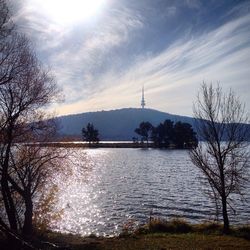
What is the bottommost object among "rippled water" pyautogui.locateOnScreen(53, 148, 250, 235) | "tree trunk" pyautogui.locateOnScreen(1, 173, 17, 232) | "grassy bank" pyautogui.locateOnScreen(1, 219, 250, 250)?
"rippled water" pyautogui.locateOnScreen(53, 148, 250, 235)

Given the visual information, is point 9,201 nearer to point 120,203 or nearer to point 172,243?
point 172,243

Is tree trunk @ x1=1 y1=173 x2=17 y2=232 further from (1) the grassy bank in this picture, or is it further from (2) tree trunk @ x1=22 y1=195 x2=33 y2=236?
(2) tree trunk @ x1=22 y1=195 x2=33 y2=236

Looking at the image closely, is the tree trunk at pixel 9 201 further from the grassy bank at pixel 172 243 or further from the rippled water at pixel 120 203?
the rippled water at pixel 120 203

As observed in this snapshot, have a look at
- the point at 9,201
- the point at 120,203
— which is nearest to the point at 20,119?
the point at 9,201

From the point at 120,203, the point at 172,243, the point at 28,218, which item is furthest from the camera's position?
the point at 120,203

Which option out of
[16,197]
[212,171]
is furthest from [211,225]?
[16,197]

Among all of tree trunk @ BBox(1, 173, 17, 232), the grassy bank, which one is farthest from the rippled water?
the grassy bank

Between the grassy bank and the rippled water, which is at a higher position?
the grassy bank

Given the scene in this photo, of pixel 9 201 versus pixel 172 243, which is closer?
pixel 172 243

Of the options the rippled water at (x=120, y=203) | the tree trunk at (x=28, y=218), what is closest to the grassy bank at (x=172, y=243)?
the tree trunk at (x=28, y=218)

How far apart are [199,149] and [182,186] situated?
131ft

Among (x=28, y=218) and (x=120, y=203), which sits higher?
(x=28, y=218)

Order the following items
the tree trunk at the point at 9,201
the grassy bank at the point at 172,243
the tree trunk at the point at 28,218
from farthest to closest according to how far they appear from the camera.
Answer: the tree trunk at the point at 28,218 < the tree trunk at the point at 9,201 < the grassy bank at the point at 172,243

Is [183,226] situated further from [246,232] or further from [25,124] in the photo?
[25,124]
